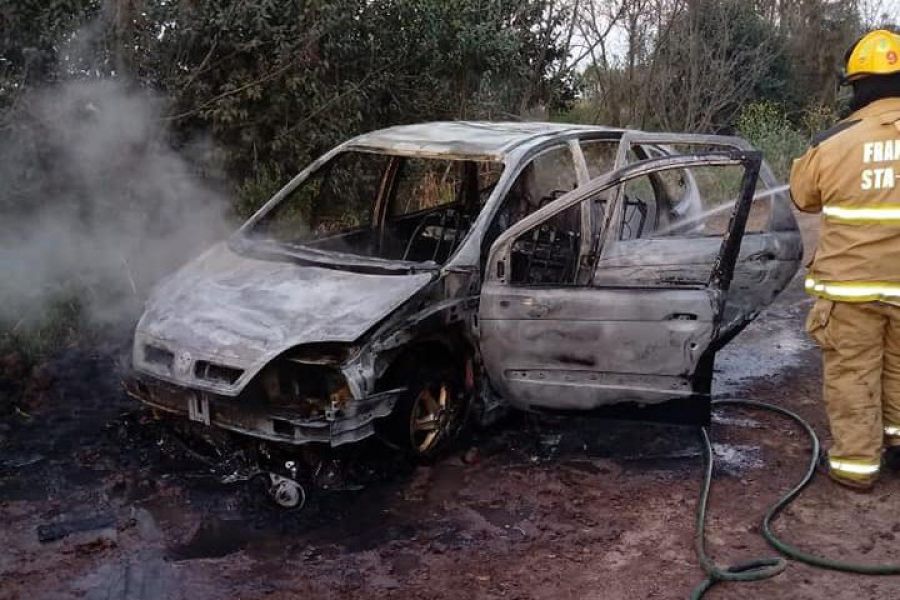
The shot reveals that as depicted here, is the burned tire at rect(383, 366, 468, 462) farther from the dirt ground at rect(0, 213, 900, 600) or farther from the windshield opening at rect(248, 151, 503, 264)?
the windshield opening at rect(248, 151, 503, 264)

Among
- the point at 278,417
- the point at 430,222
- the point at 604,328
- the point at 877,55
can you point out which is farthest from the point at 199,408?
the point at 877,55

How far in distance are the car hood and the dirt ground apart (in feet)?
2.31

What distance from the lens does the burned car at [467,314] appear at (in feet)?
14.1

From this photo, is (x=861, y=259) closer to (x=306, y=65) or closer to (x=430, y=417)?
(x=430, y=417)

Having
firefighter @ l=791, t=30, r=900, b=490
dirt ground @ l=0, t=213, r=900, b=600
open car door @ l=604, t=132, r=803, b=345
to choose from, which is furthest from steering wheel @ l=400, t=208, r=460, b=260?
firefighter @ l=791, t=30, r=900, b=490

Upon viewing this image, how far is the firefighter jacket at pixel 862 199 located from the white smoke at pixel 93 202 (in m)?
5.04

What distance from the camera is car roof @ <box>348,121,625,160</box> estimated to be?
5.22 metres

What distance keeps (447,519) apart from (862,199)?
8.22ft

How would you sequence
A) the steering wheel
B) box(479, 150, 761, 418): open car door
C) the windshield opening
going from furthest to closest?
the steering wheel, the windshield opening, box(479, 150, 761, 418): open car door

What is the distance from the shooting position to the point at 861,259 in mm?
4281

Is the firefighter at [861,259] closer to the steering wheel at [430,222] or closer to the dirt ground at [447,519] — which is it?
the dirt ground at [447,519]

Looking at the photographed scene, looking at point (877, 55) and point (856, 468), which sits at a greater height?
point (877, 55)

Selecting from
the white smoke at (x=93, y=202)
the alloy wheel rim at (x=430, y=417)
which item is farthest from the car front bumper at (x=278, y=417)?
the white smoke at (x=93, y=202)

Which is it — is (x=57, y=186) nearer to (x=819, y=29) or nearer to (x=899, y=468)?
(x=899, y=468)
